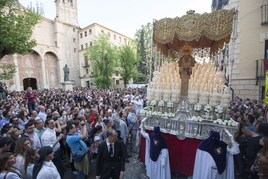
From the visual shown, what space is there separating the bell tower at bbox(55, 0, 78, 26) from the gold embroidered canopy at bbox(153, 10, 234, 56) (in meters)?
45.0

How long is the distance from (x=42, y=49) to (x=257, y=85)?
3908cm

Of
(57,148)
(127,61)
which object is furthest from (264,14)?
(127,61)

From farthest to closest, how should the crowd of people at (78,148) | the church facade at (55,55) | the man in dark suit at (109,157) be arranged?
1. the church facade at (55,55)
2. the man in dark suit at (109,157)
3. the crowd of people at (78,148)

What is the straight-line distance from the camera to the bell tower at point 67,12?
47.0 m

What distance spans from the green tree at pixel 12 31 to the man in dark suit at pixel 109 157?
1289 centimetres

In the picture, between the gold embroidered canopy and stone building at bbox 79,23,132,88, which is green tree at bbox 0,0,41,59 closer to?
the gold embroidered canopy

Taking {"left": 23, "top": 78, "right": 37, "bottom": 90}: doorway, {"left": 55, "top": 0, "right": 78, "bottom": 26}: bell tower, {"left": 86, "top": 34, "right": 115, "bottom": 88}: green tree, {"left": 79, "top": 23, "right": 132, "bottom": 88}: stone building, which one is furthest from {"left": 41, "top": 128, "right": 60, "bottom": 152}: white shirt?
{"left": 55, "top": 0, "right": 78, "bottom": 26}: bell tower

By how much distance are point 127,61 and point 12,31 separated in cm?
2449

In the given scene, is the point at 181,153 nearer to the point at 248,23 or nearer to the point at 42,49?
the point at 248,23

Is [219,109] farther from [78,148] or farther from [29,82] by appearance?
[29,82]

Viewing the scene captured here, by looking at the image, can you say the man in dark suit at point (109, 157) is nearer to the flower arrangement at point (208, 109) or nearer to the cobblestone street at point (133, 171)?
the cobblestone street at point (133, 171)

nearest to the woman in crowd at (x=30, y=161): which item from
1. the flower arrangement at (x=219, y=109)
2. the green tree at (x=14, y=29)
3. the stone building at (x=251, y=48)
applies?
the flower arrangement at (x=219, y=109)

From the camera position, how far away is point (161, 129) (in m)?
5.99

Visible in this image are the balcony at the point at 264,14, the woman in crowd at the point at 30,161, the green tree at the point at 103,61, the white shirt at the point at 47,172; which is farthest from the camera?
the green tree at the point at 103,61
